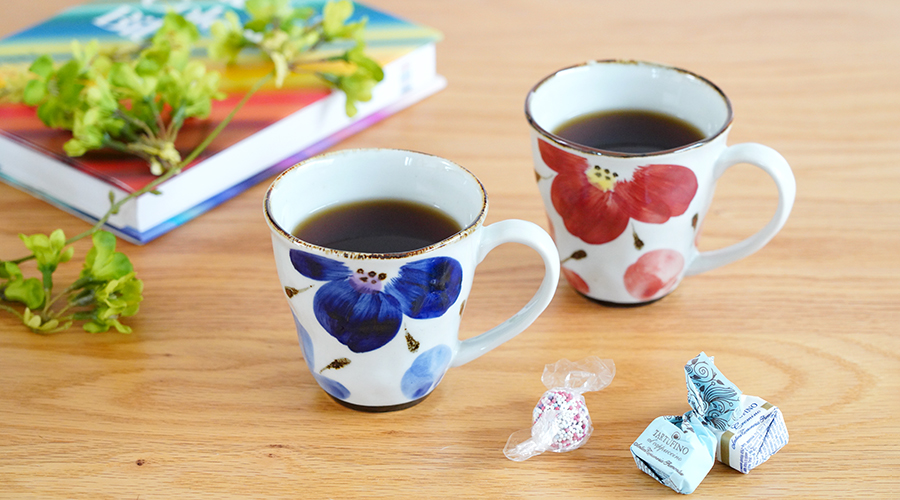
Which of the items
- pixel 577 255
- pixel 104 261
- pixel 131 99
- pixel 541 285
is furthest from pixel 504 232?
pixel 131 99

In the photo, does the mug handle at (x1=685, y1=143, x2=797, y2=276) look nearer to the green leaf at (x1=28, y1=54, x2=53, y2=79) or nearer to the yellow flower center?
the yellow flower center

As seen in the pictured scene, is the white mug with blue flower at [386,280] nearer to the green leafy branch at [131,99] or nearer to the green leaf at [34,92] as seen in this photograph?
the green leafy branch at [131,99]

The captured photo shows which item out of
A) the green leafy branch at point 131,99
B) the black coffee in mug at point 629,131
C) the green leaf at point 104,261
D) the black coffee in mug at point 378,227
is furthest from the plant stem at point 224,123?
the black coffee in mug at point 629,131

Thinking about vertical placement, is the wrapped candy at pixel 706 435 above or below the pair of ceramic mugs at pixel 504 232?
below

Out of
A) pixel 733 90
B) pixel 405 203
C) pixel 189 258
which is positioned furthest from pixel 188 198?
pixel 733 90

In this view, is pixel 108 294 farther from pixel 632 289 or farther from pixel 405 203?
pixel 632 289

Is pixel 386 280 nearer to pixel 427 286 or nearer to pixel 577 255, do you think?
pixel 427 286
